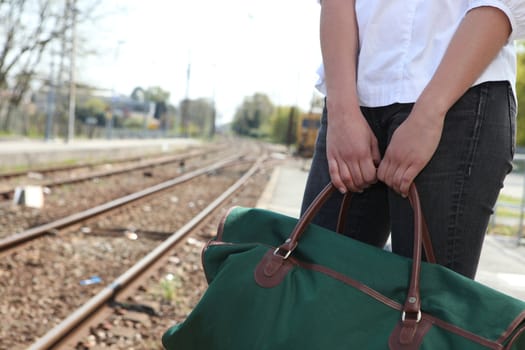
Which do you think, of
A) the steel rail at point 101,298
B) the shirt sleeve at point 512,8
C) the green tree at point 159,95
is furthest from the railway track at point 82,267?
the green tree at point 159,95

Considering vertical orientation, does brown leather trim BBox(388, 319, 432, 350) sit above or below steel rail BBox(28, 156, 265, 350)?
above

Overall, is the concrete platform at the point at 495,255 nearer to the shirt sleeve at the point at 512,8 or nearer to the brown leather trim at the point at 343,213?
the brown leather trim at the point at 343,213

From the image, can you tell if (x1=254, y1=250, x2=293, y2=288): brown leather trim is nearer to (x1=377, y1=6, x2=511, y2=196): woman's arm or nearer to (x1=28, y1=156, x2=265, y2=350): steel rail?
(x1=377, y1=6, x2=511, y2=196): woman's arm

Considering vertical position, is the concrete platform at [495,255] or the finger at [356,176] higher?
the finger at [356,176]

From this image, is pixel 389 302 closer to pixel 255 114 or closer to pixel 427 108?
pixel 427 108

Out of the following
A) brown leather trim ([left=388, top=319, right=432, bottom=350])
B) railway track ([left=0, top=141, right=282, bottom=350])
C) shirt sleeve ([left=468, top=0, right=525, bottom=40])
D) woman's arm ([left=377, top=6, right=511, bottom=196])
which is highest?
shirt sleeve ([left=468, top=0, right=525, bottom=40])

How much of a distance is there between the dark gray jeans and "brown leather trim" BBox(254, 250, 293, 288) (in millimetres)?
300

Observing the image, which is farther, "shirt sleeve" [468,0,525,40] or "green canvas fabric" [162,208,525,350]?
"shirt sleeve" [468,0,525,40]

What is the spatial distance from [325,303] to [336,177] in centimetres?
33

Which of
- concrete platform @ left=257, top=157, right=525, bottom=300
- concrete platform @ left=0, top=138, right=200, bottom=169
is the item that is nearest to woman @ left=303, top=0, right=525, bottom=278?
concrete platform @ left=257, top=157, right=525, bottom=300

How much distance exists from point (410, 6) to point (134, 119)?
58.0 m

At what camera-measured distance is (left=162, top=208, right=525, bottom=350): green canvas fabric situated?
1146mm

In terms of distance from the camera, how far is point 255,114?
112438mm

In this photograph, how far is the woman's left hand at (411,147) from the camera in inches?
50.4
